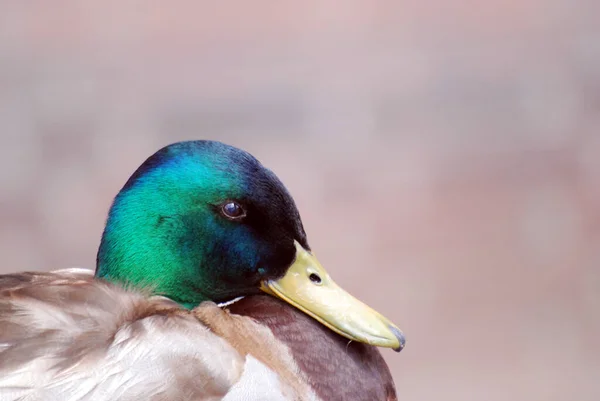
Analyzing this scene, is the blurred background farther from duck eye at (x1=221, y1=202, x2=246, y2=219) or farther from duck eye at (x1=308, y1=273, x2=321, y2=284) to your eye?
duck eye at (x1=221, y1=202, x2=246, y2=219)

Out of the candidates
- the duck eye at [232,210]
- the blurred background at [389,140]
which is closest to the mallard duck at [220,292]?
the duck eye at [232,210]

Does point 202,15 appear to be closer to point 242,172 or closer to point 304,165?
point 304,165

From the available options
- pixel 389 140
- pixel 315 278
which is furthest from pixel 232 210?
pixel 389 140

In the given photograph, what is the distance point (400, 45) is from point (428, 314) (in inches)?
54.8

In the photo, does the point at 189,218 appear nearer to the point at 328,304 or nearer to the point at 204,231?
the point at 204,231

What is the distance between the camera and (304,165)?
3.33 meters

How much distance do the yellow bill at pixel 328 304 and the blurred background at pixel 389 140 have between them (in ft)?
4.01

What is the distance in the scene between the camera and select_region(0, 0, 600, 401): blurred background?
2768 mm

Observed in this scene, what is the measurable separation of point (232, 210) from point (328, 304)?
0.61 feet

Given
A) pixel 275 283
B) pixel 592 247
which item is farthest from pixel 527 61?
pixel 275 283

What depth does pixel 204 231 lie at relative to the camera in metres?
1.36

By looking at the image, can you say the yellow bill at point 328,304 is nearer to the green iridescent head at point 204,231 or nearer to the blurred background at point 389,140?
the green iridescent head at point 204,231

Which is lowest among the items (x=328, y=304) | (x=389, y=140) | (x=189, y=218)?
(x=389, y=140)

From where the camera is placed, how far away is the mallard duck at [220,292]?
3.95ft
